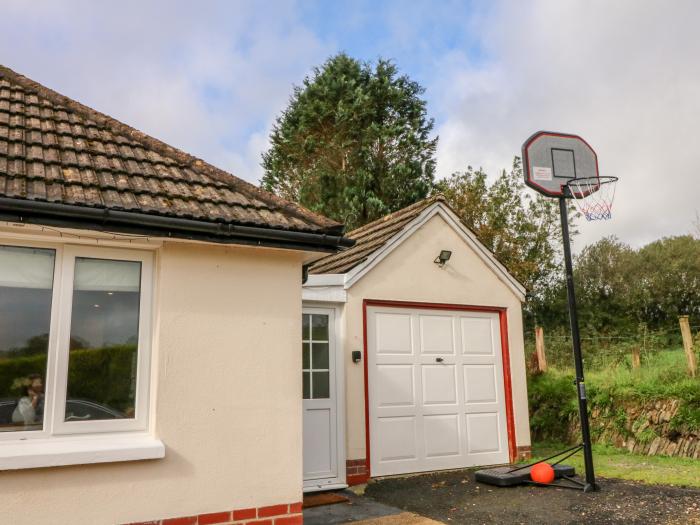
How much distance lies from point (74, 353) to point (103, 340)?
0.22 metres

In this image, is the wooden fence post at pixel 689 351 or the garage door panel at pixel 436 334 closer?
the garage door panel at pixel 436 334

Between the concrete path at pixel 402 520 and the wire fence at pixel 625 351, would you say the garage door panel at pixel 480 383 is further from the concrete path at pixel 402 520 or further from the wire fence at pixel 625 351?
the wire fence at pixel 625 351

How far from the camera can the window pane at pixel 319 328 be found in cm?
811

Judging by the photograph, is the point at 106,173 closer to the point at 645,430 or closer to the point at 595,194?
the point at 595,194

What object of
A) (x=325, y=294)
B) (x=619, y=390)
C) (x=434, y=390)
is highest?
(x=325, y=294)

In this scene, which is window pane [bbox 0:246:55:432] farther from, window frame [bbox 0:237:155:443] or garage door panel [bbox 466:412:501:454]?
garage door panel [bbox 466:412:501:454]

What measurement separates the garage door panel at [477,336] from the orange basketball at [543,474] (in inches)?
91.9

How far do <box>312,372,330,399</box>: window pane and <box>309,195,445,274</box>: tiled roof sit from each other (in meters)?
1.66

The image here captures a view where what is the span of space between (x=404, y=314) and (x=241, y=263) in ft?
15.2

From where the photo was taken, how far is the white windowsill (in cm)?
379

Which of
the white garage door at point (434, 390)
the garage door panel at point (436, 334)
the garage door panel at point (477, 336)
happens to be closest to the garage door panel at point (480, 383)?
the white garage door at point (434, 390)

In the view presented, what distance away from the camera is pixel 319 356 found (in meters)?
8.06

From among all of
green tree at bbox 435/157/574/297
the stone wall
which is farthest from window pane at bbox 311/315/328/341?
green tree at bbox 435/157/574/297

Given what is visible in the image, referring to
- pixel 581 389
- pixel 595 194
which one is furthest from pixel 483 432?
pixel 595 194
